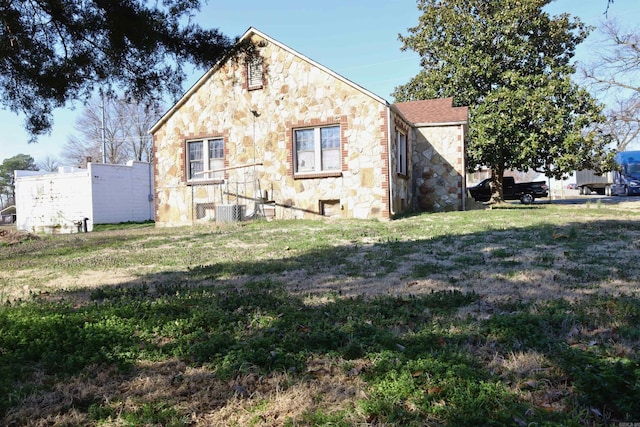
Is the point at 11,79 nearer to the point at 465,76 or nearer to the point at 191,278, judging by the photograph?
the point at 191,278

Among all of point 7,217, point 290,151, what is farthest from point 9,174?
point 290,151

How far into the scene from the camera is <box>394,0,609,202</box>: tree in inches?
802

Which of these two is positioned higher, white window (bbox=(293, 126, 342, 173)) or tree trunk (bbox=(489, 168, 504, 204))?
white window (bbox=(293, 126, 342, 173))

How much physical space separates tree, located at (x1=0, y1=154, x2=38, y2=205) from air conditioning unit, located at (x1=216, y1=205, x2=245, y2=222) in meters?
49.5

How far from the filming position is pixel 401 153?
639 inches

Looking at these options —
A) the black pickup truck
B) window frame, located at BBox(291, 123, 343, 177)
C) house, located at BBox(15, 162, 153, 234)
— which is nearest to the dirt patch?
window frame, located at BBox(291, 123, 343, 177)

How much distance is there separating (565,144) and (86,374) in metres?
21.6

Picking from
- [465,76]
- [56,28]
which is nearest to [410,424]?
[56,28]

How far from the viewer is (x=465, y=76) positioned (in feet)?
72.7

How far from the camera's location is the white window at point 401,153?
50.6 feet

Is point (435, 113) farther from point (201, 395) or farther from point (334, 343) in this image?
point (201, 395)

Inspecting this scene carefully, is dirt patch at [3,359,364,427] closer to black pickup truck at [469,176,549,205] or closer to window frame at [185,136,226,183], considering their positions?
window frame at [185,136,226,183]

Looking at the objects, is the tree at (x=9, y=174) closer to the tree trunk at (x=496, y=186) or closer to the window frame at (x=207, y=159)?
the window frame at (x=207, y=159)

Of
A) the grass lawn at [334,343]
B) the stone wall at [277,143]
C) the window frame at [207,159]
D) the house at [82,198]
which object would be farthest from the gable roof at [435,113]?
the house at [82,198]
